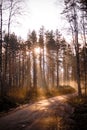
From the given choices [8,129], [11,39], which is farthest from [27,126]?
[11,39]

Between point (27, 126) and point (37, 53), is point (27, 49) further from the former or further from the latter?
point (27, 126)

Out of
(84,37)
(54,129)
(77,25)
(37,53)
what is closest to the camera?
(54,129)

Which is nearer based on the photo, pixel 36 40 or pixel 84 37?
pixel 84 37

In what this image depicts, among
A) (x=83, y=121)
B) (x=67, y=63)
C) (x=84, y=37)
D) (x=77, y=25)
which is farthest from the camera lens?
(x=67, y=63)

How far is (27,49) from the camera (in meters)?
62.3

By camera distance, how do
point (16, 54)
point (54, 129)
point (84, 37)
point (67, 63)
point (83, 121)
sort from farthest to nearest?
point (67, 63) → point (16, 54) → point (84, 37) → point (83, 121) → point (54, 129)

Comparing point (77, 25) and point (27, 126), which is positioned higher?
point (77, 25)

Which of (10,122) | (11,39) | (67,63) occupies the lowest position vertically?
(10,122)

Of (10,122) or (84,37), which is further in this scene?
(84,37)

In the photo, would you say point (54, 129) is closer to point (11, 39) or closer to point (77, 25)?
point (77, 25)

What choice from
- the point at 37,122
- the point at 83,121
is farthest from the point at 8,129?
the point at 83,121

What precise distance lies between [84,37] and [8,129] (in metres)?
23.3

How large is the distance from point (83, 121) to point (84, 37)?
2166 centimetres

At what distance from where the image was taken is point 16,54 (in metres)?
63.7
